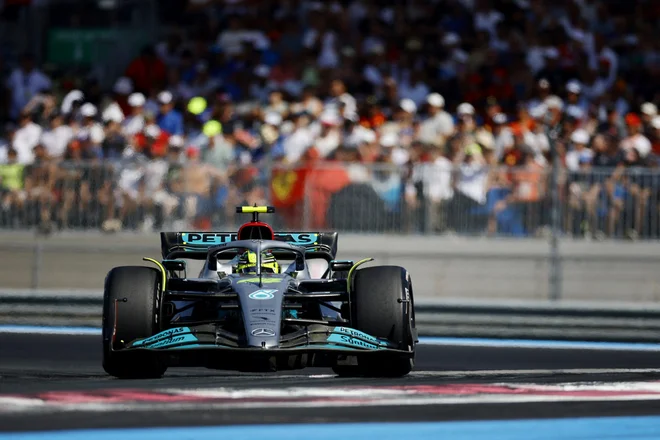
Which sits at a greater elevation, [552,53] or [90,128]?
[552,53]

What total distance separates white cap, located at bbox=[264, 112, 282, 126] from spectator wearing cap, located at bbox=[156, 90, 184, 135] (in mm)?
1551

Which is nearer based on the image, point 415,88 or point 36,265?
point 36,265

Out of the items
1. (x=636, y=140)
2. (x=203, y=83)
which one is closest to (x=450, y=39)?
(x=203, y=83)

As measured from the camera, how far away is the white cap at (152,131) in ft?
67.1

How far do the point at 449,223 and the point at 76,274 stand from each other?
187 inches

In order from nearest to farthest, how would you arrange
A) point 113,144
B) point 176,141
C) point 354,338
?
point 354,338 → point 113,144 → point 176,141

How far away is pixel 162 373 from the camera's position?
1051 centimetres

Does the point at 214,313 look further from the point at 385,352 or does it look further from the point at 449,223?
the point at 449,223

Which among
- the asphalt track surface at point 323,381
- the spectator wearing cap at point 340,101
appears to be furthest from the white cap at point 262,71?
the asphalt track surface at point 323,381

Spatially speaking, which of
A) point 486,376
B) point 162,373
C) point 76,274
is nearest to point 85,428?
point 162,373

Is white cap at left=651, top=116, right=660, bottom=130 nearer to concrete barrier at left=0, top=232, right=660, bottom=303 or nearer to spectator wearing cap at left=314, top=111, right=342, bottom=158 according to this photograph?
concrete barrier at left=0, top=232, right=660, bottom=303

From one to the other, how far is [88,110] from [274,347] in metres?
12.7

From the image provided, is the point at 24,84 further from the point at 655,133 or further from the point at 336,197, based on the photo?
the point at 655,133

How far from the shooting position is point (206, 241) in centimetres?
1188
